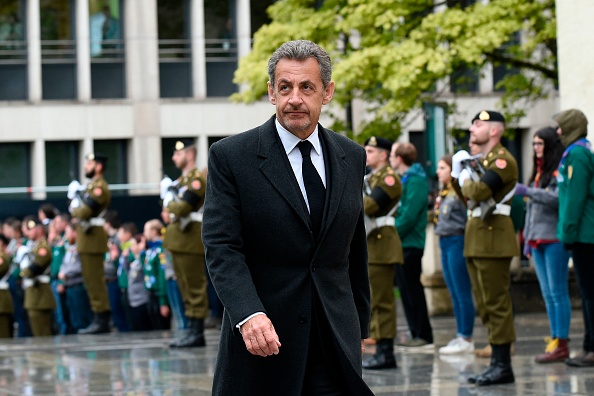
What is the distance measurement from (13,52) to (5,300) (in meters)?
16.4

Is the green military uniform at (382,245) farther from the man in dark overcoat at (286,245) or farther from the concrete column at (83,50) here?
the concrete column at (83,50)

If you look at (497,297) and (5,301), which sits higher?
(497,297)

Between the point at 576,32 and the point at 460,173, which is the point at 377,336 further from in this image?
the point at 576,32

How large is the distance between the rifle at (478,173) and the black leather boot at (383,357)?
1.70 metres

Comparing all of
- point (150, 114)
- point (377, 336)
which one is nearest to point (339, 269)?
point (377, 336)

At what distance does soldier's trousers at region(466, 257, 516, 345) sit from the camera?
1085cm

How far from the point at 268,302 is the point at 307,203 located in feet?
1.39

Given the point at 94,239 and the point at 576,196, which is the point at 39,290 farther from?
the point at 576,196

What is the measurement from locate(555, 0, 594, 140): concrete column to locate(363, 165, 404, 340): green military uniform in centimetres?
355

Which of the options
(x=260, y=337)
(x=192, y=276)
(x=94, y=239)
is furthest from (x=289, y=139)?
(x=94, y=239)

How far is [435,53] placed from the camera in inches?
856

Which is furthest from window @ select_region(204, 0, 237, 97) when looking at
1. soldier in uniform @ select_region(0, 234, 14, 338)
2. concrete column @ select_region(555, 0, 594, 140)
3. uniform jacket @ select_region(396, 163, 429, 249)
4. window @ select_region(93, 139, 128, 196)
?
uniform jacket @ select_region(396, 163, 429, 249)

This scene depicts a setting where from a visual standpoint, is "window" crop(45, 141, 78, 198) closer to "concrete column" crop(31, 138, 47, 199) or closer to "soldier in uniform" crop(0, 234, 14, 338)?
"concrete column" crop(31, 138, 47, 199)

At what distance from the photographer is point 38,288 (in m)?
20.8
